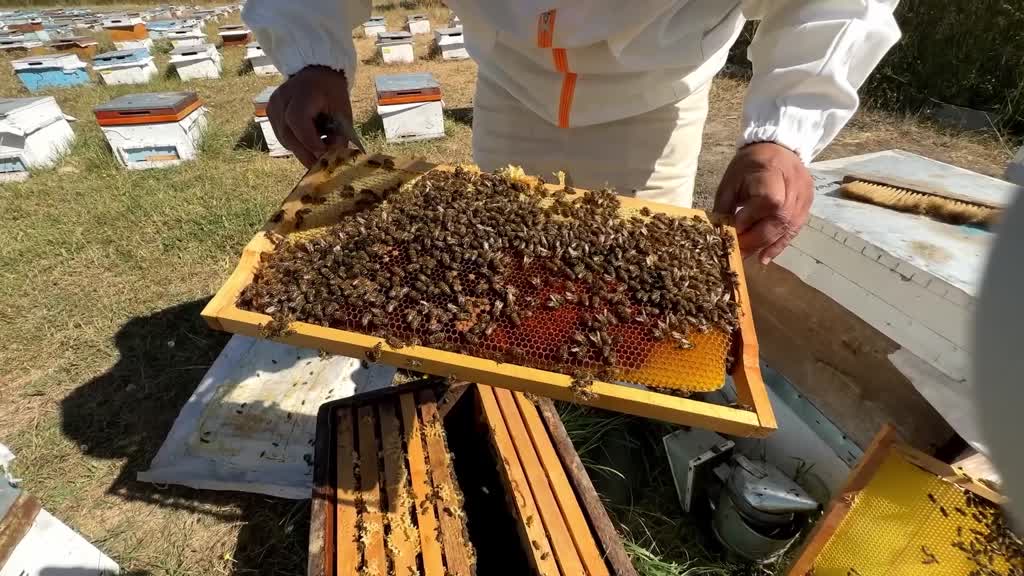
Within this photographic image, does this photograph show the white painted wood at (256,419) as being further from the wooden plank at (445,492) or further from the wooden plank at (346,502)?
the wooden plank at (445,492)

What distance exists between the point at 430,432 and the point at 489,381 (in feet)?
4.18

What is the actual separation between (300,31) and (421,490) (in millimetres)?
2505

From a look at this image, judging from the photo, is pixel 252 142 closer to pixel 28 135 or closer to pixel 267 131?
pixel 267 131

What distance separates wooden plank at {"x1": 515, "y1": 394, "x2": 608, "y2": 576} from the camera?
7.76ft

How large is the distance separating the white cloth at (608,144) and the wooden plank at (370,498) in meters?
1.84

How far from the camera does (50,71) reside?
38.4 ft

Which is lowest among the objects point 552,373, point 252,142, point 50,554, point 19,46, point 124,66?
point 19,46

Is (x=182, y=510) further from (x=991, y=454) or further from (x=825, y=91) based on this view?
(x=825, y=91)

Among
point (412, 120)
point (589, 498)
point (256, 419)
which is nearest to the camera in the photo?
point (589, 498)

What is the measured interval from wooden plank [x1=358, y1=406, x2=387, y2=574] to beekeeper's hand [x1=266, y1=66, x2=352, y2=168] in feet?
4.99

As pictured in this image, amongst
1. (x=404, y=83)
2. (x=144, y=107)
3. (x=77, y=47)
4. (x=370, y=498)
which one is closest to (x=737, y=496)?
(x=370, y=498)

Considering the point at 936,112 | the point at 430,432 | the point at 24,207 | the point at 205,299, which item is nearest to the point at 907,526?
the point at 430,432

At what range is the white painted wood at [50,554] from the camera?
91.7 inches

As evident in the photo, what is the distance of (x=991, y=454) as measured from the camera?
1.52ft
